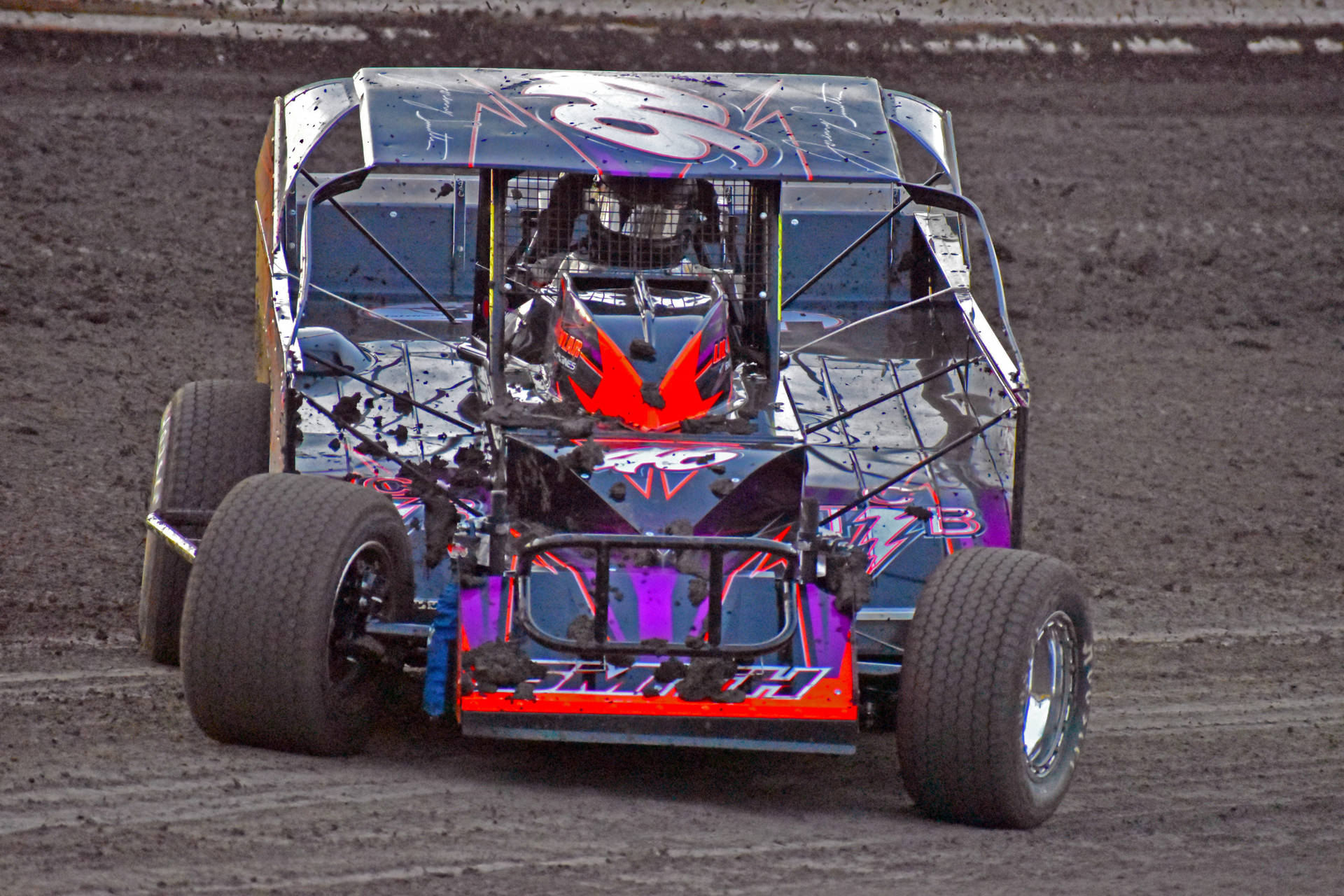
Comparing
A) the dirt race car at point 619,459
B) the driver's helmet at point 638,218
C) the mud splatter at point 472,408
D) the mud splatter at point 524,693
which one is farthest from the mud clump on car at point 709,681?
the driver's helmet at point 638,218

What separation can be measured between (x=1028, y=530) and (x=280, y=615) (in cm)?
489

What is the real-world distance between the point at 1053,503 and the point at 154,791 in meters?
5.61

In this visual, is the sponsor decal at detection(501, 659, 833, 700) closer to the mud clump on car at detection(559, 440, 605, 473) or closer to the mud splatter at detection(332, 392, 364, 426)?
the mud clump on car at detection(559, 440, 605, 473)

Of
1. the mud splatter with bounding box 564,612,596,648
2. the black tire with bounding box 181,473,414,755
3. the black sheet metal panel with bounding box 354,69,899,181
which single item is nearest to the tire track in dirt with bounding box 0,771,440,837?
the black tire with bounding box 181,473,414,755

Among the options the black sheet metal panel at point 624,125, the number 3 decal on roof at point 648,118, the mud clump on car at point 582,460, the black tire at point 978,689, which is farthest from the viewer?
the number 3 decal on roof at point 648,118

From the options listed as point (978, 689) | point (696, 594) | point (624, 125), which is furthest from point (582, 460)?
point (978, 689)

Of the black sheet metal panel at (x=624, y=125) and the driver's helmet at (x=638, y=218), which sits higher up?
the black sheet metal panel at (x=624, y=125)

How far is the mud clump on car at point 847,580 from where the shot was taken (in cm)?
505

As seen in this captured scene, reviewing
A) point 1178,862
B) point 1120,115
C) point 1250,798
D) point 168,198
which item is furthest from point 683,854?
point 1120,115

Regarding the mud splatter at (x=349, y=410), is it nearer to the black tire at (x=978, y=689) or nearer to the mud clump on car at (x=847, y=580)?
the mud clump on car at (x=847, y=580)

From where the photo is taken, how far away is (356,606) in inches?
193

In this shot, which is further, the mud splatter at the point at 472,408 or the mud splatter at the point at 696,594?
the mud splatter at the point at 472,408

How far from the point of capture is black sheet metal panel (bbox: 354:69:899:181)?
18.6ft

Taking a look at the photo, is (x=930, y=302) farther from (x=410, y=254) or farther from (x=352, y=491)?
(x=352, y=491)
